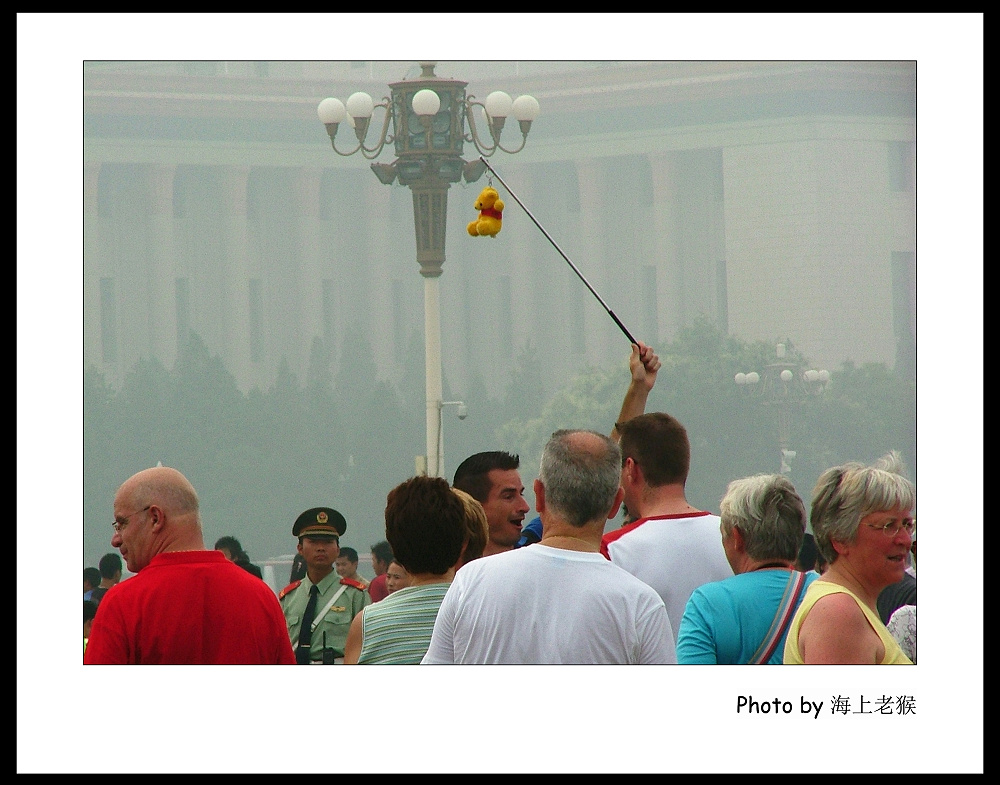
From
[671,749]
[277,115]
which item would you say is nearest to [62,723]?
[671,749]

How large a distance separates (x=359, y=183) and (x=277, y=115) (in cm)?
332

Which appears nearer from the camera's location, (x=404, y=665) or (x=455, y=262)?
(x=404, y=665)

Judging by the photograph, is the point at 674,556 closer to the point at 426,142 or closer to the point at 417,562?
the point at 417,562

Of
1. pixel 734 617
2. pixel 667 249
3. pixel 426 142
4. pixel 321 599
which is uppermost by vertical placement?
pixel 667 249

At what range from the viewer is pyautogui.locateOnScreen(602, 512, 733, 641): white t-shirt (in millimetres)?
3086

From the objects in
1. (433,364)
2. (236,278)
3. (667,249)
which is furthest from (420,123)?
(667,249)

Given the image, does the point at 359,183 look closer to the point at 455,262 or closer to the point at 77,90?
the point at 455,262

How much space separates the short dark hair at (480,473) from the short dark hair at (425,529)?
0.55m

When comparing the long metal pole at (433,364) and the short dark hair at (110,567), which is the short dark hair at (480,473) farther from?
the long metal pole at (433,364)

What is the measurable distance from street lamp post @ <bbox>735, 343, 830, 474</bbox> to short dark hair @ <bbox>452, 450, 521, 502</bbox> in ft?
86.6

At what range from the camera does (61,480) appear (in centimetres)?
367

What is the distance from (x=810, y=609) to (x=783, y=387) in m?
29.2

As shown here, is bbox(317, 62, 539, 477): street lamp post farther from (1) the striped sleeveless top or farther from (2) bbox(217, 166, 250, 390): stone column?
(2) bbox(217, 166, 250, 390): stone column

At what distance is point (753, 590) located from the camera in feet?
9.08
